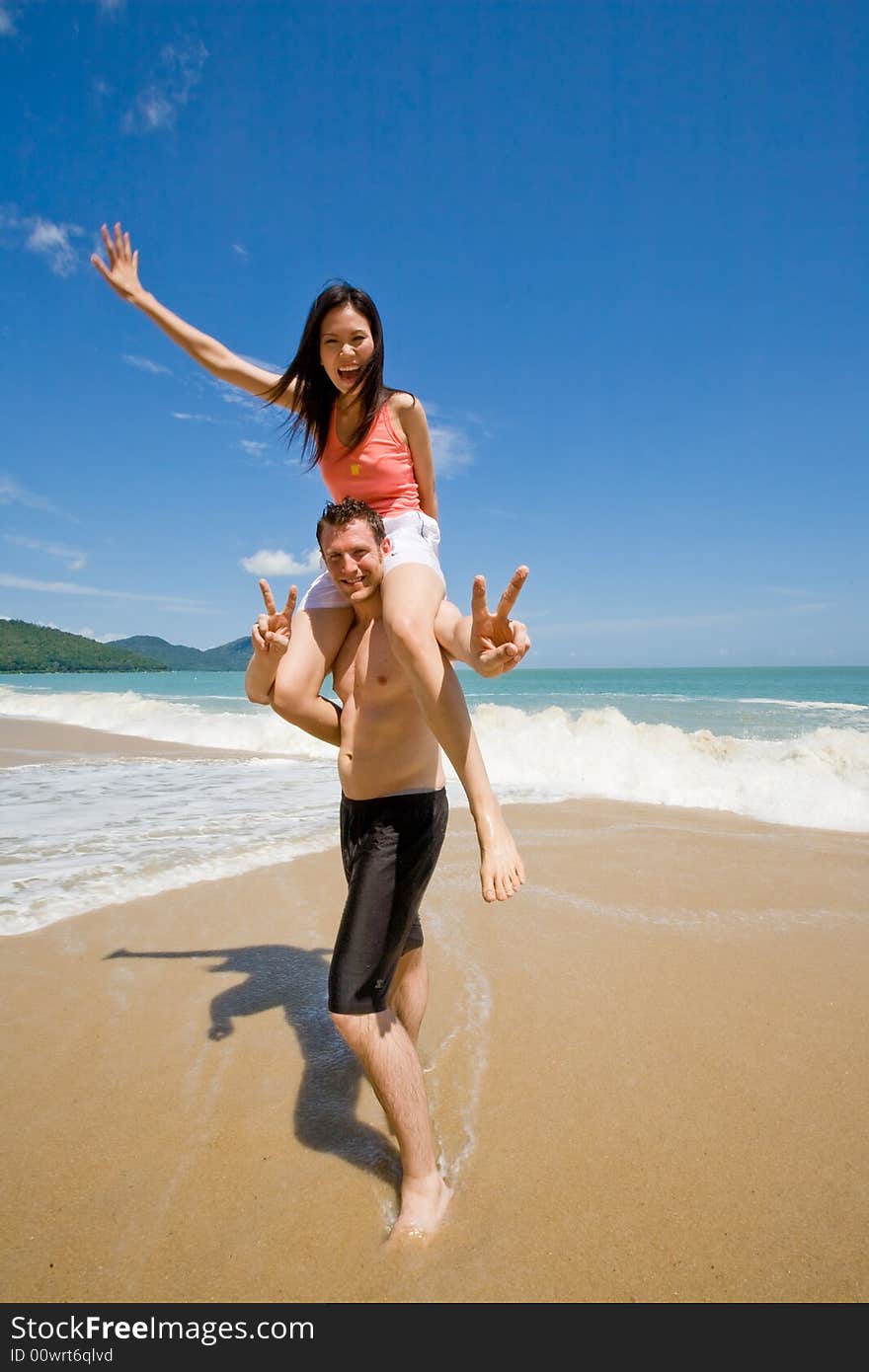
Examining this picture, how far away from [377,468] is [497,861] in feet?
5.81

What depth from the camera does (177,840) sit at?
6266mm

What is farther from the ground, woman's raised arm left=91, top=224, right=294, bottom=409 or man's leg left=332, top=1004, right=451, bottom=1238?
woman's raised arm left=91, top=224, right=294, bottom=409

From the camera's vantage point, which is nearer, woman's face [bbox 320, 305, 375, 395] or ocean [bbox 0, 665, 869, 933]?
woman's face [bbox 320, 305, 375, 395]

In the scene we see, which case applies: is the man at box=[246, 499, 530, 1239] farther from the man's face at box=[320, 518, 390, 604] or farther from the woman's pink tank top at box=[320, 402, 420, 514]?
the woman's pink tank top at box=[320, 402, 420, 514]

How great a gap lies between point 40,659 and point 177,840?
98.1 m

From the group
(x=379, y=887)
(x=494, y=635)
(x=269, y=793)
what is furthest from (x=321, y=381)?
(x=269, y=793)

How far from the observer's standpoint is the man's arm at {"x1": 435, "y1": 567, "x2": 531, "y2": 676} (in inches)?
86.5

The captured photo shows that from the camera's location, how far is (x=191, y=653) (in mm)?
151875

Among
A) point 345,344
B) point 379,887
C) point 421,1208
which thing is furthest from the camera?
point 345,344

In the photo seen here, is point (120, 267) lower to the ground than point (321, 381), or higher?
higher

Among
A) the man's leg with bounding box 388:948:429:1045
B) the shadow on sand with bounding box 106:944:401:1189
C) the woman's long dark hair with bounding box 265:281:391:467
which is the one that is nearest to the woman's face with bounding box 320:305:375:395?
the woman's long dark hair with bounding box 265:281:391:467

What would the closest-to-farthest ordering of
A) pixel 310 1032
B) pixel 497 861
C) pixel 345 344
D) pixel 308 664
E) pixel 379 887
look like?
pixel 497 861, pixel 379 887, pixel 308 664, pixel 345 344, pixel 310 1032

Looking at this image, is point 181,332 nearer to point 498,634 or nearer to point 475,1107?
point 498,634

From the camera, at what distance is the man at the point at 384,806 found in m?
2.17
